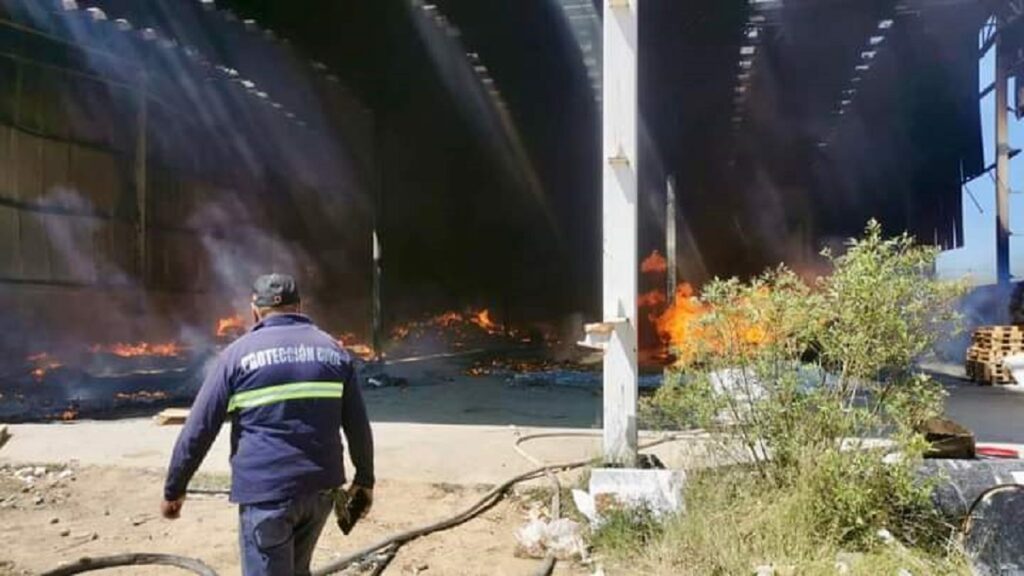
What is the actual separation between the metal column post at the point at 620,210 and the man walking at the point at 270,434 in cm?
269

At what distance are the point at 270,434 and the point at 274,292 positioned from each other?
60 centimetres

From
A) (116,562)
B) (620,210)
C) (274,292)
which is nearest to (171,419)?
(116,562)

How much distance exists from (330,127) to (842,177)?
13918 mm

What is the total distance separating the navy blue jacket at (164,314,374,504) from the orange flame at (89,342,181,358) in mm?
11434

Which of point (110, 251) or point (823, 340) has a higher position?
point (110, 251)

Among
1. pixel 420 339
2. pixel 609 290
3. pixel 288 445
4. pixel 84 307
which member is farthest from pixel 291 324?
pixel 420 339

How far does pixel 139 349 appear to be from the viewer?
534 inches

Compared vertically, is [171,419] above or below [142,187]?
below

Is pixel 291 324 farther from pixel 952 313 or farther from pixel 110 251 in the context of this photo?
pixel 110 251

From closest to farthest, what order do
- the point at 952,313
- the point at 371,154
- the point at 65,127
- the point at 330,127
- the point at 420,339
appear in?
the point at 952,313 → the point at 65,127 → the point at 330,127 → the point at 371,154 → the point at 420,339

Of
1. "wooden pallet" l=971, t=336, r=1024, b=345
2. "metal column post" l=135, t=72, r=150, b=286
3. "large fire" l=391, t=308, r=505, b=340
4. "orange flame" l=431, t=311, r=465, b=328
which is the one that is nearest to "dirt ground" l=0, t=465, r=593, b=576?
"metal column post" l=135, t=72, r=150, b=286

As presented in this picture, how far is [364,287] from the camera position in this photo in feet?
59.4

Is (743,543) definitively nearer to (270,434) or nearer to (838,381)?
(838,381)

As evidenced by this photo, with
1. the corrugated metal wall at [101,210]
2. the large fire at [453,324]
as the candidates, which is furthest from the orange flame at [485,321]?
the corrugated metal wall at [101,210]
